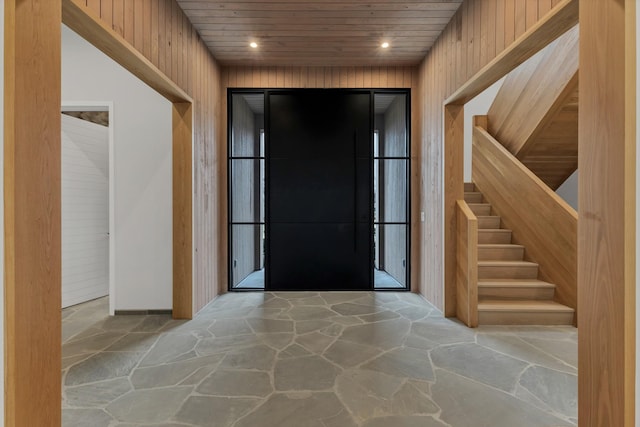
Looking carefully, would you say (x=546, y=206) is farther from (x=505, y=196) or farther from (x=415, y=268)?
(x=415, y=268)

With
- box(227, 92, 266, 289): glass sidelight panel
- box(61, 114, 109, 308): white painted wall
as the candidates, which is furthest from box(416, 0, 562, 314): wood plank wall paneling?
box(61, 114, 109, 308): white painted wall

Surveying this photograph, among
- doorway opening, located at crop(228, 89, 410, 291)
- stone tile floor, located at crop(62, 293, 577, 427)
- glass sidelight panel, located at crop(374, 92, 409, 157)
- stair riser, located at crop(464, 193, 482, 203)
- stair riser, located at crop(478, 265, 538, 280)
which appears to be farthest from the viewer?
glass sidelight panel, located at crop(374, 92, 409, 157)

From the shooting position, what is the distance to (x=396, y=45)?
148 inches

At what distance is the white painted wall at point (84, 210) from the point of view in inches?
149

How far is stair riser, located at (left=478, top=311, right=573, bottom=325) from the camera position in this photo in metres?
3.17

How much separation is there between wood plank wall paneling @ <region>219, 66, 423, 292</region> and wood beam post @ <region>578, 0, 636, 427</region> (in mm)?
2804

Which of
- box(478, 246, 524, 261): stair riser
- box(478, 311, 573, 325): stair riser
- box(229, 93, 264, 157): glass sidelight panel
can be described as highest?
box(229, 93, 264, 157): glass sidelight panel

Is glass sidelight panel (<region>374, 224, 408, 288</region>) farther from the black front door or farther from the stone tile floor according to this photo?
the stone tile floor

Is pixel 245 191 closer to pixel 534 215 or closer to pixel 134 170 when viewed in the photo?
pixel 134 170

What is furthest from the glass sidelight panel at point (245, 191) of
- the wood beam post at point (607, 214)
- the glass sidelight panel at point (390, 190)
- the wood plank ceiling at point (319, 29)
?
the wood beam post at point (607, 214)

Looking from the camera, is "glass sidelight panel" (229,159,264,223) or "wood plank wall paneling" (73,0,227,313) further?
"glass sidelight panel" (229,159,264,223)

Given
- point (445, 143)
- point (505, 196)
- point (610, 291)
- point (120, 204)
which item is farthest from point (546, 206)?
point (120, 204)

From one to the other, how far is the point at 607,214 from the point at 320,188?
3322mm

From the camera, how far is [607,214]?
135cm
